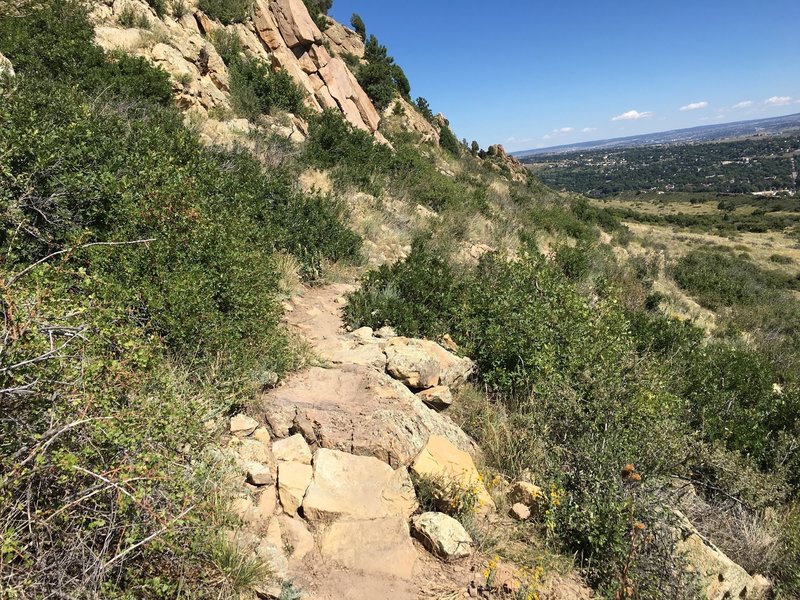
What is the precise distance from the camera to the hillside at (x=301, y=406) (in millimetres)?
2166

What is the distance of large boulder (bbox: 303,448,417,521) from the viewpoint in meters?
2.90

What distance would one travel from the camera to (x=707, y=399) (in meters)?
5.71

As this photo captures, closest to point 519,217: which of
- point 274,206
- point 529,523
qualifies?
point 274,206

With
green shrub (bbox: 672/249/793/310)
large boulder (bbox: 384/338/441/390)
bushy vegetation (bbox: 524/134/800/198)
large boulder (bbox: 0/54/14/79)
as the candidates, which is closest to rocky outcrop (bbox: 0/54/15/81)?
large boulder (bbox: 0/54/14/79)

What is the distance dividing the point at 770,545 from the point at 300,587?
3.75 metres

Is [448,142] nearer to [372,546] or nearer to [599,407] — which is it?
[599,407]

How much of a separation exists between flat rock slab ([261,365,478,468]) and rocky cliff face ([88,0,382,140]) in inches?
334

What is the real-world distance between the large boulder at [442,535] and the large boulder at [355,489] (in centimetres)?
16

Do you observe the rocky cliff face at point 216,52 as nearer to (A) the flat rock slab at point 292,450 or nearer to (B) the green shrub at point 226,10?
(B) the green shrub at point 226,10

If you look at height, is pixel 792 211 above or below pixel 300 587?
below

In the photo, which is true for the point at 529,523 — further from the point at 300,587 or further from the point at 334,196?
the point at 334,196

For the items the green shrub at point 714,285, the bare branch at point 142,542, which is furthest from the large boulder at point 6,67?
the green shrub at point 714,285

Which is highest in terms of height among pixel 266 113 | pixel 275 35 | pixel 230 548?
pixel 275 35

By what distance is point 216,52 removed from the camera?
1219 centimetres
